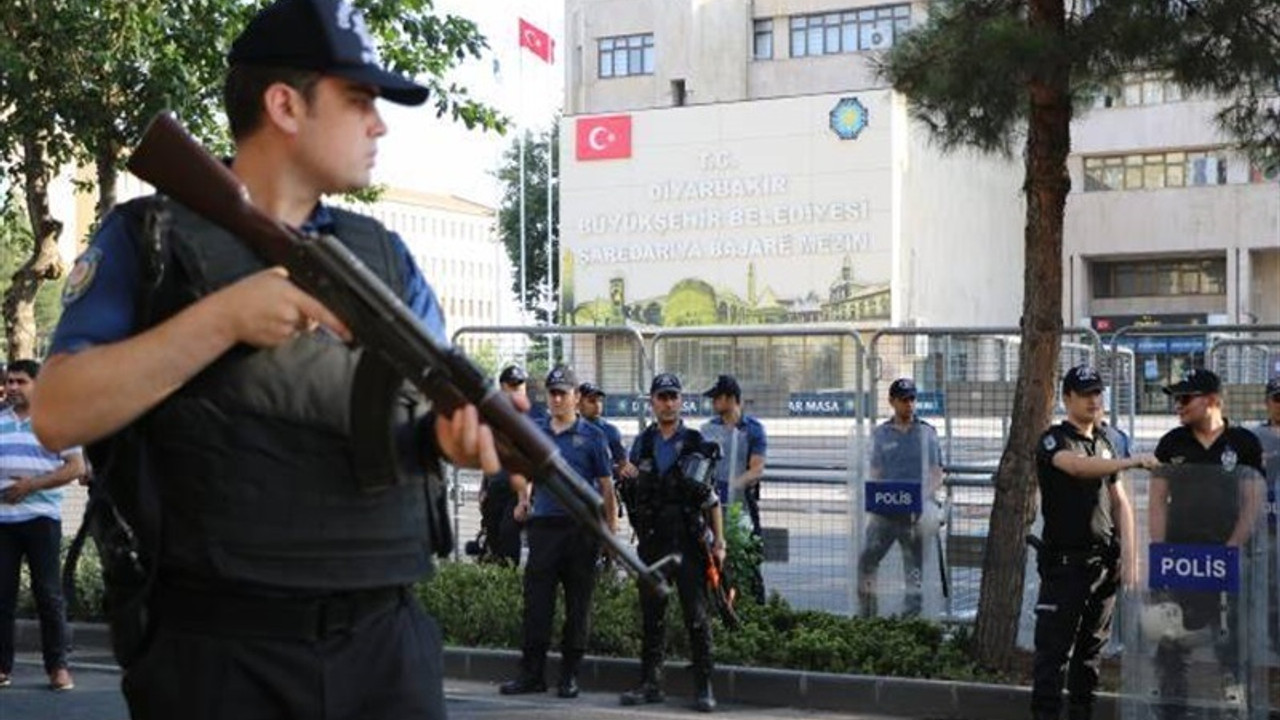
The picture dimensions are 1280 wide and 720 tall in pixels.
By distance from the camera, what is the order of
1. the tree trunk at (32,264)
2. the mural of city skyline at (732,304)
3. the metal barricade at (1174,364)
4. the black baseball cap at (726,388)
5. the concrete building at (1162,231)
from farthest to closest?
the concrete building at (1162,231) → the mural of city skyline at (732,304) → the tree trunk at (32,264) → the black baseball cap at (726,388) → the metal barricade at (1174,364)

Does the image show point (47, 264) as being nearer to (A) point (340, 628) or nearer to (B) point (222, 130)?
(B) point (222, 130)

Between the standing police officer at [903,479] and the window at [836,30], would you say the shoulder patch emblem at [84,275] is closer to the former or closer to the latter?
the standing police officer at [903,479]

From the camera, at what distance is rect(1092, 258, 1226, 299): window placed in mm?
65375

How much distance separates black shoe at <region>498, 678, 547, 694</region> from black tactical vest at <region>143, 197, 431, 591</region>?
813cm

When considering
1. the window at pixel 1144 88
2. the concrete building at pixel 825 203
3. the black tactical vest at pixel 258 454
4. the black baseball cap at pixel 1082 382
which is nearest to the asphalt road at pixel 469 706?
the black baseball cap at pixel 1082 382

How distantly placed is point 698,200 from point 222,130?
48998mm

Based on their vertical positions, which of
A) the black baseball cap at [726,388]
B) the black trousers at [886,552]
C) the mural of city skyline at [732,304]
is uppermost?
the mural of city skyline at [732,304]

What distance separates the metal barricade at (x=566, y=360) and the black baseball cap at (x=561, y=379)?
7.48 feet

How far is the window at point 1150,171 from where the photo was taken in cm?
6341

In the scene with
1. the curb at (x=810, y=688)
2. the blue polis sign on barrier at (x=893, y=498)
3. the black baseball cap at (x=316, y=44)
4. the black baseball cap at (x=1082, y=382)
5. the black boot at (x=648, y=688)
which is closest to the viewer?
the black baseball cap at (x=316, y=44)

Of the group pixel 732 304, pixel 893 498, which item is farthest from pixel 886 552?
pixel 732 304

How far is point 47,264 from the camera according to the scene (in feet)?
50.4

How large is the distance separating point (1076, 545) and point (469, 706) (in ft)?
11.6

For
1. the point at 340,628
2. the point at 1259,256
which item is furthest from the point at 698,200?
the point at 340,628
